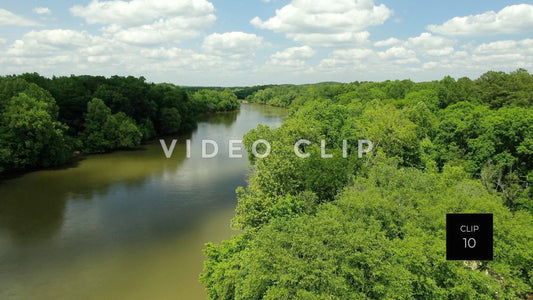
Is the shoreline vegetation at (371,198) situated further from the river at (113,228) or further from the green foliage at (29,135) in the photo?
the river at (113,228)

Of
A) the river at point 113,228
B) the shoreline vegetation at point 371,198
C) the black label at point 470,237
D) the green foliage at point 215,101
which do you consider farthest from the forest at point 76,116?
the black label at point 470,237

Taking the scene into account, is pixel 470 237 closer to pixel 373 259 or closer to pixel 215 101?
pixel 373 259

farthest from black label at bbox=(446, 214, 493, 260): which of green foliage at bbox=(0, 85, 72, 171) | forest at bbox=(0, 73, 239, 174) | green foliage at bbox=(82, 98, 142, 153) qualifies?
green foliage at bbox=(82, 98, 142, 153)

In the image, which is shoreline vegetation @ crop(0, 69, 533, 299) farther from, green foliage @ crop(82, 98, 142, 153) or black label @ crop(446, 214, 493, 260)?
black label @ crop(446, 214, 493, 260)

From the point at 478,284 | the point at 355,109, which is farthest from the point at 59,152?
the point at 478,284

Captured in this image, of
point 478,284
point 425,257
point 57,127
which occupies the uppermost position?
point 57,127

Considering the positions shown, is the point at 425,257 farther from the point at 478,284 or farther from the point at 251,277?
the point at 251,277
